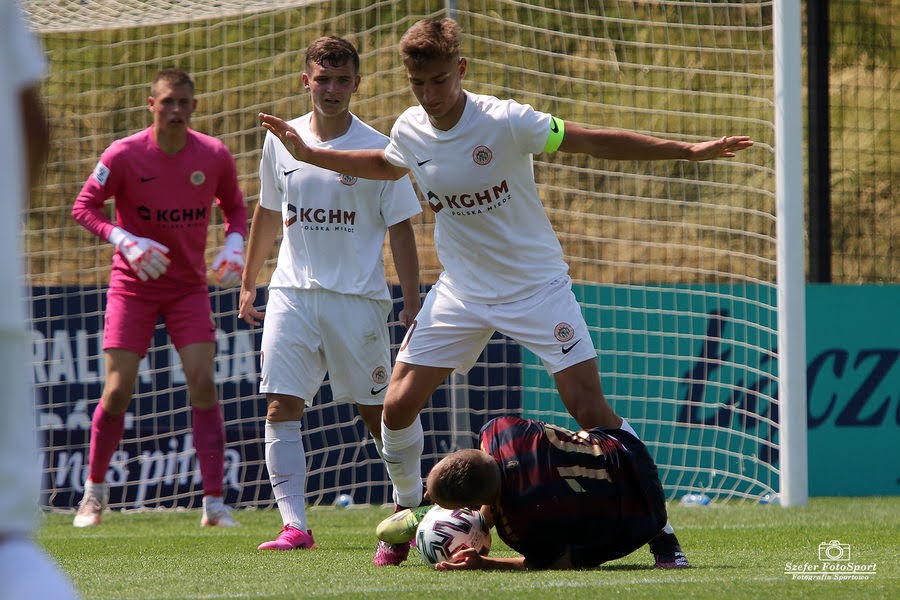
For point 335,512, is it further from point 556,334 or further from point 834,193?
point 834,193

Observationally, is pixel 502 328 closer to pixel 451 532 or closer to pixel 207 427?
pixel 451 532

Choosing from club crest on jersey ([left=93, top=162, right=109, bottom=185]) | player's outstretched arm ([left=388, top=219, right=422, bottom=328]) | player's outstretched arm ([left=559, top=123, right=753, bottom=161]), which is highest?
club crest on jersey ([left=93, top=162, right=109, bottom=185])

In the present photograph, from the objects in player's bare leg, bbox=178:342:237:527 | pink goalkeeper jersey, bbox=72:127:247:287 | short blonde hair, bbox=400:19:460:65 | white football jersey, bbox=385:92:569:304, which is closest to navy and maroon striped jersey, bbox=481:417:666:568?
white football jersey, bbox=385:92:569:304

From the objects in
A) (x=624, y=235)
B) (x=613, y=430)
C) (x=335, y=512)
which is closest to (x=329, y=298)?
(x=613, y=430)

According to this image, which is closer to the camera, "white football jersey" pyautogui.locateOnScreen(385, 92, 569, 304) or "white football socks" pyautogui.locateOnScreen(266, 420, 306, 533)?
"white football jersey" pyautogui.locateOnScreen(385, 92, 569, 304)

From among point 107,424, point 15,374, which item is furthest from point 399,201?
point 15,374

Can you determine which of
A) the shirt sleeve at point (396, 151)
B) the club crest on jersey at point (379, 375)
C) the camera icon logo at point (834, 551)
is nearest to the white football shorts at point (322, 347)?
the club crest on jersey at point (379, 375)

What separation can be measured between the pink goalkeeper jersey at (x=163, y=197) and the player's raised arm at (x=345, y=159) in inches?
69.5

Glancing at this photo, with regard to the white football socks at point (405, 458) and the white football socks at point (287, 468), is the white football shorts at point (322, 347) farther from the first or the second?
the white football socks at point (405, 458)

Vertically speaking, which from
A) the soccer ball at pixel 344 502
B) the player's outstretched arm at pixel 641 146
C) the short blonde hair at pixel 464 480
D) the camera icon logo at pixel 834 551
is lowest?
the soccer ball at pixel 344 502

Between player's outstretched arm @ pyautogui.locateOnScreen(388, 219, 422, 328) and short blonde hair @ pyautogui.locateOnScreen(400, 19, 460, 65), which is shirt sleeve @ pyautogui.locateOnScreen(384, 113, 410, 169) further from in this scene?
player's outstretched arm @ pyautogui.locateOnScreen(388, 219, 422, 328)

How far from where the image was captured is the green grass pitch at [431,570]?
3428 mm

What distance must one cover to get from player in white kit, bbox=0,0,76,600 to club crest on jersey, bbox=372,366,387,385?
3.83 m

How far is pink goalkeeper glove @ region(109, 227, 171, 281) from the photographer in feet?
18.4
